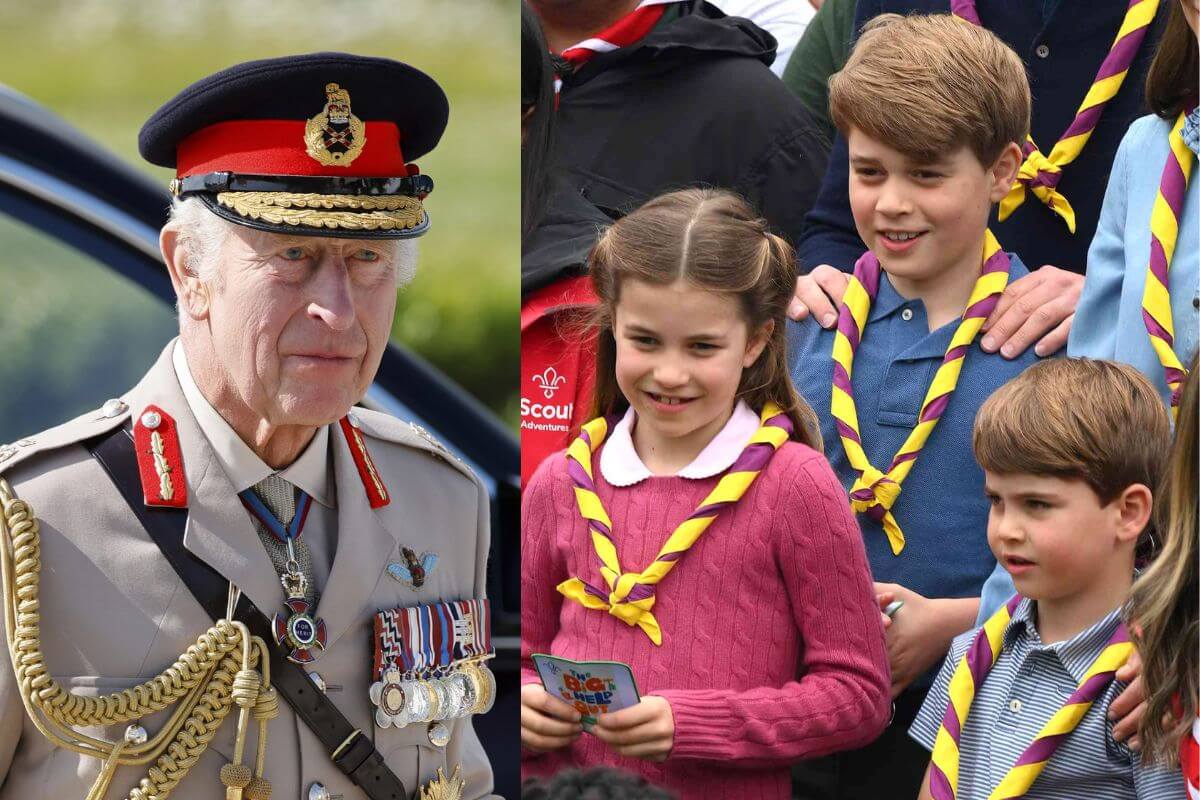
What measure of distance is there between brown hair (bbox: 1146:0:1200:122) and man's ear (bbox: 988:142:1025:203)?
27 centimetres

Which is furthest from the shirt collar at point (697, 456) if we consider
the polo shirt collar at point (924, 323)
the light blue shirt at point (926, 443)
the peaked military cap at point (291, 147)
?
the peaked military cap at point (291, 147)

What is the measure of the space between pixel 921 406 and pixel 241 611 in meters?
1.33

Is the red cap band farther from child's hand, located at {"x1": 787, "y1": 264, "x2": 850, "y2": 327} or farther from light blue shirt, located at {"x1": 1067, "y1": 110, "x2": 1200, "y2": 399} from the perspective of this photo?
light blue shirt, located at {"x1": 1067, "y1": 110, "x2": 1200, "y2": 399}

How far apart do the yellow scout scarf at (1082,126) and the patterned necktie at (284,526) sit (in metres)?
1.47

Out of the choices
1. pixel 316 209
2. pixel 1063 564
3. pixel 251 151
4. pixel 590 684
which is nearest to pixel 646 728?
pixel 590 684

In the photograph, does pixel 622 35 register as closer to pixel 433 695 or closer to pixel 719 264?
pixel 719 264

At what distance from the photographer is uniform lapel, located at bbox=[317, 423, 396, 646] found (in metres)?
2.56

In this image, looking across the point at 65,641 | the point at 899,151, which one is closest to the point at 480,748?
the point at 65,641

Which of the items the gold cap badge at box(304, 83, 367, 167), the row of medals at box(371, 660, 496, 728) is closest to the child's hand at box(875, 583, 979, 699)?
the row of medals at box(371, 660, 496, 728)

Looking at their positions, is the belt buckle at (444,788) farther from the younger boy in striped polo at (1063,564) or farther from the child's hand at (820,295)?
the child's hand at (820,295)

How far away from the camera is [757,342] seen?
310 cm

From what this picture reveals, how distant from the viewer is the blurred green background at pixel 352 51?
2514 mm

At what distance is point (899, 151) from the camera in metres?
3.06

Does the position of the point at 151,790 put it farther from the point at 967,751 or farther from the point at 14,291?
the point at 967,751
